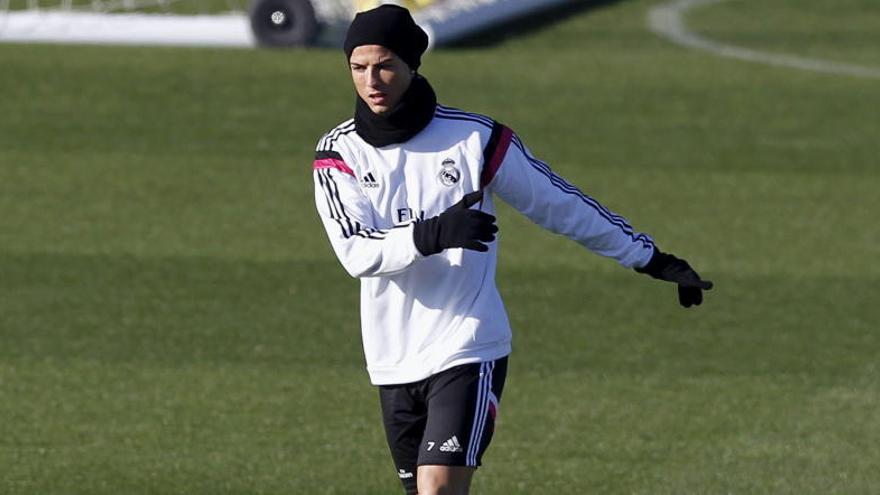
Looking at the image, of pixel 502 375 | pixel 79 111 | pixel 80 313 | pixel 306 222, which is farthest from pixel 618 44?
pixel 502 375

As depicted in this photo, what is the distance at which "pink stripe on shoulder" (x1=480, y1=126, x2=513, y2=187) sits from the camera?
654 cm

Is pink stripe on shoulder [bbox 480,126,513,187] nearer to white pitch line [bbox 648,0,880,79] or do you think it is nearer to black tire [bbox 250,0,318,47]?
black tire [bbox 250,0,318,47]

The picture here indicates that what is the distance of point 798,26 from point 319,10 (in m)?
6.61

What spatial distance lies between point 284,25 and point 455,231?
16400 mm

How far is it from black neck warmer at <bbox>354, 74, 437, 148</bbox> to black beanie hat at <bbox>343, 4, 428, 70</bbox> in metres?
0.09

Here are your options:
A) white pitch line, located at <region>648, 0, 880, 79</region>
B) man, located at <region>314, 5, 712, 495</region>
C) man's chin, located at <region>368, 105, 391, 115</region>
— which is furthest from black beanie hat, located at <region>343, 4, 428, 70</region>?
white pitch line, located at <region>648, 0, 880, 79</region>

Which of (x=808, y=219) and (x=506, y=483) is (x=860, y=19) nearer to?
(x=808, y=219)

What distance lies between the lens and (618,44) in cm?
2378

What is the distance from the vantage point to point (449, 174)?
6.47 meters

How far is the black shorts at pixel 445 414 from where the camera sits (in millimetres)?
6492

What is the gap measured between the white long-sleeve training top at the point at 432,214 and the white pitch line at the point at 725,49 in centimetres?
1601

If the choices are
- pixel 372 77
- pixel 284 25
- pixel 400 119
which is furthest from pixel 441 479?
pixel 284 25

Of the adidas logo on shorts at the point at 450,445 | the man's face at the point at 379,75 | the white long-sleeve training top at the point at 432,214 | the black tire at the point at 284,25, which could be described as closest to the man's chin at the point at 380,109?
the man's face at the point at 379,75

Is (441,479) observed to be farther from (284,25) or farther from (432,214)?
(284,25)
